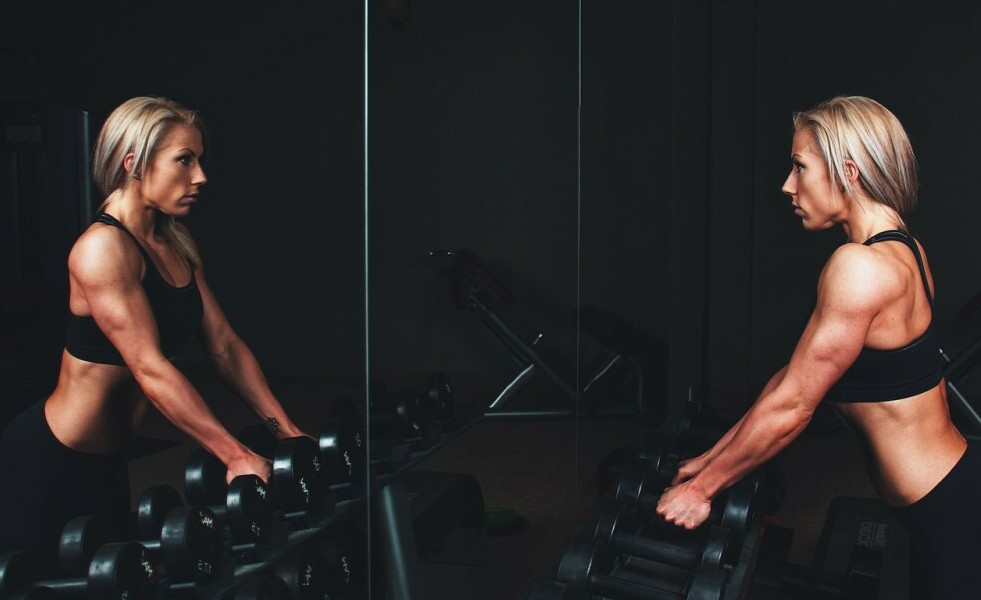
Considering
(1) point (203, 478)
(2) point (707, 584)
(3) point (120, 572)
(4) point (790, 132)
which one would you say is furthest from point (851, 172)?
(4) point (790, 132)

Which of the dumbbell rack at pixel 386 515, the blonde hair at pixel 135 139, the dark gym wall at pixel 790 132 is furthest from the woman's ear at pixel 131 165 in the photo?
the dark gym wall at pixel 790 132

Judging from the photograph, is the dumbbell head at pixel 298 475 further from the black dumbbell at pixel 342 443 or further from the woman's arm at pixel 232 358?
the woman's arm at pixel 232 358

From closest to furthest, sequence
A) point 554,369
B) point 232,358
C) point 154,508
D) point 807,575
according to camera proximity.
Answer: point 154,508
point 232,358
point 807,575
point 554,369

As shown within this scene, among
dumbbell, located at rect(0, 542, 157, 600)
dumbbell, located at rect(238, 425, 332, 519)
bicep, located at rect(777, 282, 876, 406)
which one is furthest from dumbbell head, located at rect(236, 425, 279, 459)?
bicep, located at rect(777, 282, 876, 406)

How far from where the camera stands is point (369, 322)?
1523mm

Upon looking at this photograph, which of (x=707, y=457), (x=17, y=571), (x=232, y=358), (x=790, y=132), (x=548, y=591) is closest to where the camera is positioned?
(x=17, y=571)

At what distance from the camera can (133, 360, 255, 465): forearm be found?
103 cm

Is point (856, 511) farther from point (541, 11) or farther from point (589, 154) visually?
point (541, 11)

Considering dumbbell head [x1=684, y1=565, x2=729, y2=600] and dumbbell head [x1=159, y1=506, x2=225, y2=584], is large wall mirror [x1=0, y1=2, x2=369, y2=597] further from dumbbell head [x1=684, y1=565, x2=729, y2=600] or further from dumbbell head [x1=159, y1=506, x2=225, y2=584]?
dumbbell head [x1=684, y1=565, x2=729, y2=600]

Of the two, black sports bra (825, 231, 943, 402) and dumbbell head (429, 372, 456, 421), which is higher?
black sports bra (825, 231, 943, 402)

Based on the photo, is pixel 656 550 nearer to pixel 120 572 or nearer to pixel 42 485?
pixel 120 572

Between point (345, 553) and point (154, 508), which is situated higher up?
point (154, 508)

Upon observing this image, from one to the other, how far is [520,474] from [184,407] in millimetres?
1481

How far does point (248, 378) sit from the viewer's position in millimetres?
1227
